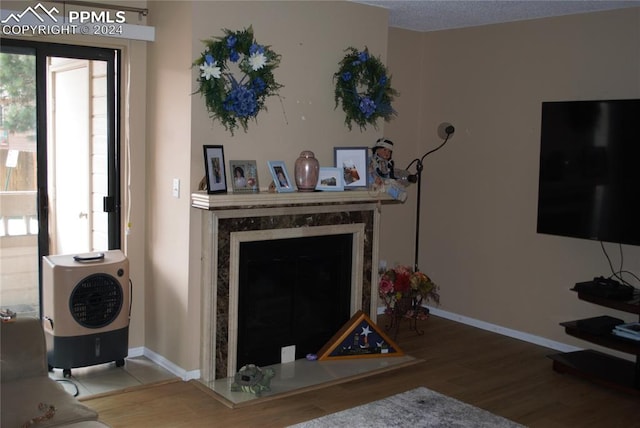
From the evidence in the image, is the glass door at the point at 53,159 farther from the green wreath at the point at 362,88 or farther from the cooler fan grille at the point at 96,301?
the green wreath at the point at 362,88

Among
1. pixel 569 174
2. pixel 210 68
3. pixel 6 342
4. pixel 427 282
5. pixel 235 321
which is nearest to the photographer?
pixel 6 342

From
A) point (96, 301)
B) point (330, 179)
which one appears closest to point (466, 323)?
point (330, 179)

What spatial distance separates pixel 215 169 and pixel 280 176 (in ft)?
1.59

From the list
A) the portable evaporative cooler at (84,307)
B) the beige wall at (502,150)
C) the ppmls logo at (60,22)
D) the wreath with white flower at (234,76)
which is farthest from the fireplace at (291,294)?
the ppmls logo at (60,22)

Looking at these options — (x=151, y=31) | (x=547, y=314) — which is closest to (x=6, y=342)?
(x=151, y=31)

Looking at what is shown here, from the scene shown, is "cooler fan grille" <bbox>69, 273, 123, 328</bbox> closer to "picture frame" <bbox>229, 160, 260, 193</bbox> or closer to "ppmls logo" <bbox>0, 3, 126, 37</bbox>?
"picture frame" <bbox>229, 160, 260, 193</bbox>

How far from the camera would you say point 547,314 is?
5238mm

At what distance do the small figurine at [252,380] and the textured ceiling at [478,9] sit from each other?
265 centimetres

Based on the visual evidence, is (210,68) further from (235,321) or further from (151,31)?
(235,321)

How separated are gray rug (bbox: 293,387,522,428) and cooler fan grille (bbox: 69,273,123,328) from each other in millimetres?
1435

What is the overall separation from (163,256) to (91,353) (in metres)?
0.76

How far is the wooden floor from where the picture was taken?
3801 millimetres

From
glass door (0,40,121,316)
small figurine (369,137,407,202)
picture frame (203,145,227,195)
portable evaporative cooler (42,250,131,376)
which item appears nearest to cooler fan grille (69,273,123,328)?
portable evaporative cooler (42,250,131,376)

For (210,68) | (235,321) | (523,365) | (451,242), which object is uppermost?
(210,68)
